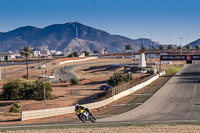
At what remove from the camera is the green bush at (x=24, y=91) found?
58.5m

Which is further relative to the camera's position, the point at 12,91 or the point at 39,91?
the point at 12,91

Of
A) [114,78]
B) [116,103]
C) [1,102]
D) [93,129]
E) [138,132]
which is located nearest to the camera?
[138,132]

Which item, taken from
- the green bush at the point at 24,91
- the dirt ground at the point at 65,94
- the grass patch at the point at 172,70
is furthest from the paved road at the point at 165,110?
the grass patch at the point at 172,70

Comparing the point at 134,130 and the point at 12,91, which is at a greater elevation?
the point at 134,130

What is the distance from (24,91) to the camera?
196ft

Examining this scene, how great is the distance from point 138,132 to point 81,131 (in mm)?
3873

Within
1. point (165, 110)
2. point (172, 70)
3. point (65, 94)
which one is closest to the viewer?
point (165, 110)

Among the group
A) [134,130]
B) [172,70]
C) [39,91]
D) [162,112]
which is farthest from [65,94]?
[172,70]

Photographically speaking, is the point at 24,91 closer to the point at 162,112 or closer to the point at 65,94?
the point at 65,94

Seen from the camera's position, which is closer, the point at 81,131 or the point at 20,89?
the point at 81,131

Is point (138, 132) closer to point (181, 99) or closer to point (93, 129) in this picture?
point (93, 129)

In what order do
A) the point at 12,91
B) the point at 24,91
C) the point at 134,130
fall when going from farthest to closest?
the point at 12,91
the point at 24,91
the point at 134,130

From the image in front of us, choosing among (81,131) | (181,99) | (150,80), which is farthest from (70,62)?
(81,131)

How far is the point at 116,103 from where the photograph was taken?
147ft
